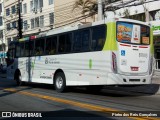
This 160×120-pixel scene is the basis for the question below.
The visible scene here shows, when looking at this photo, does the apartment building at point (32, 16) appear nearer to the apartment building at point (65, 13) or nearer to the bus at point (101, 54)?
the apartment building at point (65, 13)

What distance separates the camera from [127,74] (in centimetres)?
1459

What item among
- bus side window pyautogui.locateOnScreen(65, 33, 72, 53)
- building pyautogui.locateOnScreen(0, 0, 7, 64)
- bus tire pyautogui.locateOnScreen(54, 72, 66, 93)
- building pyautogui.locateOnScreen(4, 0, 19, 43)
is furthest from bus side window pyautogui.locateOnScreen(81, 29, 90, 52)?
building pyautogui.locateOnScreen(0, 0, 7, 64)

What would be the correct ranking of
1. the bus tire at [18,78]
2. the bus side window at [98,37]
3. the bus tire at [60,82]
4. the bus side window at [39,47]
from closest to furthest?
the bus side window at [98,37] < the bus tire at [60,82] < the bus side window at [39,47] < the bus tire at [18,78]

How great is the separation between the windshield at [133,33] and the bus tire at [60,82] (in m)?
4.22

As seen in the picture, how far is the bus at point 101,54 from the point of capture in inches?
570

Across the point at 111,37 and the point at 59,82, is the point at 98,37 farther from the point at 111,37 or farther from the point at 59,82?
the point at 59,82

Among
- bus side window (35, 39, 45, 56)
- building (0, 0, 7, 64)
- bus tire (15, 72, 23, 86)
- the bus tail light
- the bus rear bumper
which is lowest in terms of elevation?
bus tire (15, 72, 23, 86)

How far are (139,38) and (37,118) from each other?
666 cm

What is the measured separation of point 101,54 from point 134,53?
133 cm

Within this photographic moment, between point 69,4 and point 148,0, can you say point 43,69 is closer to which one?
point 148,0

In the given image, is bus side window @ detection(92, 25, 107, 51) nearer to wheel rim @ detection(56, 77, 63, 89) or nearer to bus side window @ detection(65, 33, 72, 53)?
bus side window @ detection(65, 33, 72, 53)

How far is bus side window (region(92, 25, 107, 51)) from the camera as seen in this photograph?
48.5 feet

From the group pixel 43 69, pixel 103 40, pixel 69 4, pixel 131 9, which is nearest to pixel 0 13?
pixel 69 4

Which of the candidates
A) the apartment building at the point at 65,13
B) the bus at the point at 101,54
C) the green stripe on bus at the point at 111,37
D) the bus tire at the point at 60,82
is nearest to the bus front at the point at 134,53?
the bus at the point at 101,54
